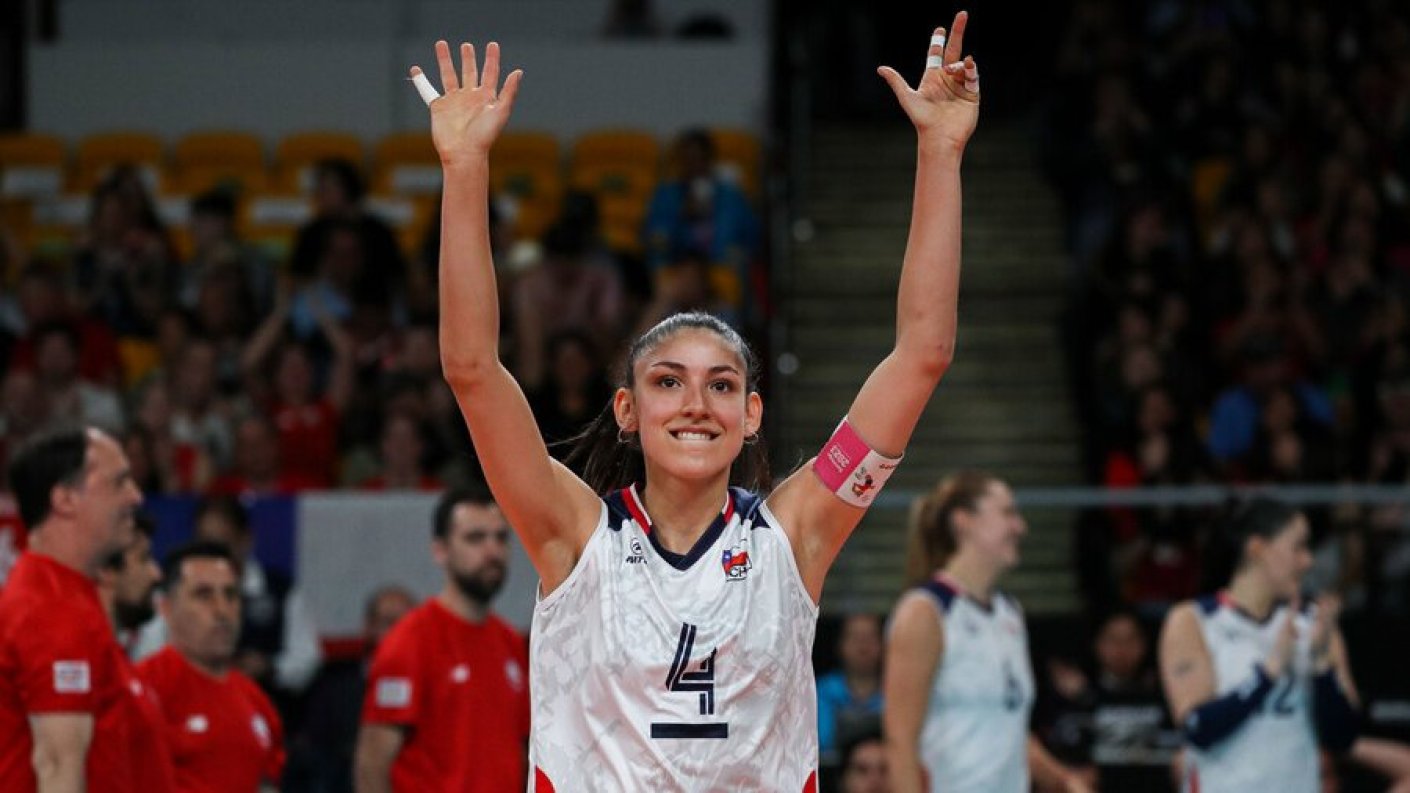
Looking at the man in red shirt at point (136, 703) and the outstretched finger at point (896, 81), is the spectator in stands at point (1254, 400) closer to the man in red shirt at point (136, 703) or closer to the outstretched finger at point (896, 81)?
the man in red shirt at point (136, 703)

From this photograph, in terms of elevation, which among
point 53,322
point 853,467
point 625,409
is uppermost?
point 53,322

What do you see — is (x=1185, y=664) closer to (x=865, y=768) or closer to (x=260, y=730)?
(x=865, y=768)

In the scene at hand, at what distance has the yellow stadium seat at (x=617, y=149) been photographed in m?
15.2

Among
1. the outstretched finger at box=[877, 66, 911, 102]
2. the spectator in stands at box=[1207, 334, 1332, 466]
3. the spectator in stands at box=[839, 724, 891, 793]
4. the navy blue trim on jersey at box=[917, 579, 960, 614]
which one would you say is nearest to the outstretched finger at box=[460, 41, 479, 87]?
the outstretched finger at box=[877, 66, 911, 102]

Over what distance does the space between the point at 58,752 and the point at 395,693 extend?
1.80 metres

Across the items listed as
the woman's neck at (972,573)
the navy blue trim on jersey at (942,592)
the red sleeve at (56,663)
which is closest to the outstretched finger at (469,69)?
the red sleeve at (56,663)

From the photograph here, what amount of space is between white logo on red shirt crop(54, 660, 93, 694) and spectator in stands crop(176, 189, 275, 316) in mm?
7291

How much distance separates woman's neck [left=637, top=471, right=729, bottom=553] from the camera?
159 inches

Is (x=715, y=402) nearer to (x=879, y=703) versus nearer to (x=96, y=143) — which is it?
(x=879, y=703)

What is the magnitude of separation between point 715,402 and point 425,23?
13.1m

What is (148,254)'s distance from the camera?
13.1 metres

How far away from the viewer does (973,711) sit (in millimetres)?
7520

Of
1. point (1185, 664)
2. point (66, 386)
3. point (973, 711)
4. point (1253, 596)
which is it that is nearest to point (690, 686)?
point (973, 711)

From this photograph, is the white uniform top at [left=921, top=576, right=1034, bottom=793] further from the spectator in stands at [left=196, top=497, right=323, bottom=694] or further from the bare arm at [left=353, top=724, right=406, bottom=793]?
the spectator in stands at [left=196, top=497, right=323, bottom=694]
